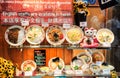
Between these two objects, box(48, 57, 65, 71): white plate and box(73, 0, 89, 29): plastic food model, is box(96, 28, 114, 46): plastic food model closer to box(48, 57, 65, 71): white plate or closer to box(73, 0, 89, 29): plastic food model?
box(73, 0, 89, 29): plastic food model

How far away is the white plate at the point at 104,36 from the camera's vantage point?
387 centimetres

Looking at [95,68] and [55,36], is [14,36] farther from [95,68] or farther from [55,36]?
[95,68]

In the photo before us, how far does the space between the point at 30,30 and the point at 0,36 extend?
16.0 inches

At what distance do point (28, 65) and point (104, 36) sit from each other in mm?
991

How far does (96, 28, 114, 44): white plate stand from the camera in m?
3.87

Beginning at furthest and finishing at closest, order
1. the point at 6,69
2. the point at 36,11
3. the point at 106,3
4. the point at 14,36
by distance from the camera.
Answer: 1. the point at 106,3
2. the point at 36,11
3. the point at 14,36
4. the point at 6,69

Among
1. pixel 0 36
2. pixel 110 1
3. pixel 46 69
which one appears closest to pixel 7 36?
pixel 0 36

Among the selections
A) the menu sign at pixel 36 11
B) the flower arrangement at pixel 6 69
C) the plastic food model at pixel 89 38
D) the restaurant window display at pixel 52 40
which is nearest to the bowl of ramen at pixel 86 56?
the restaurant window display at pixel 52 40

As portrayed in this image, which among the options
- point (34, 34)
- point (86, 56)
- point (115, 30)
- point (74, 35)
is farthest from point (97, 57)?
point (34, 34)

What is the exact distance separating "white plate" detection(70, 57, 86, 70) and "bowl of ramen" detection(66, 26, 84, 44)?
0.23 meters

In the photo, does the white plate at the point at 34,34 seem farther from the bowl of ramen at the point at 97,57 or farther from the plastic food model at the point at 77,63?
the bowl of ramen at the point at 97,57

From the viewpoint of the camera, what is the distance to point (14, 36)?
3809 millimetres

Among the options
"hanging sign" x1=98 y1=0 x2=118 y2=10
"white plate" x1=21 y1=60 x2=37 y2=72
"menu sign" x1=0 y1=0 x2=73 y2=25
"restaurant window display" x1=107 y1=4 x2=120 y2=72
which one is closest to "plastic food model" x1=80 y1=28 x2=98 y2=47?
"menu sign" x1=0 y1=0 x2=73 y2=25

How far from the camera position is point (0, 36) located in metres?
3.97
